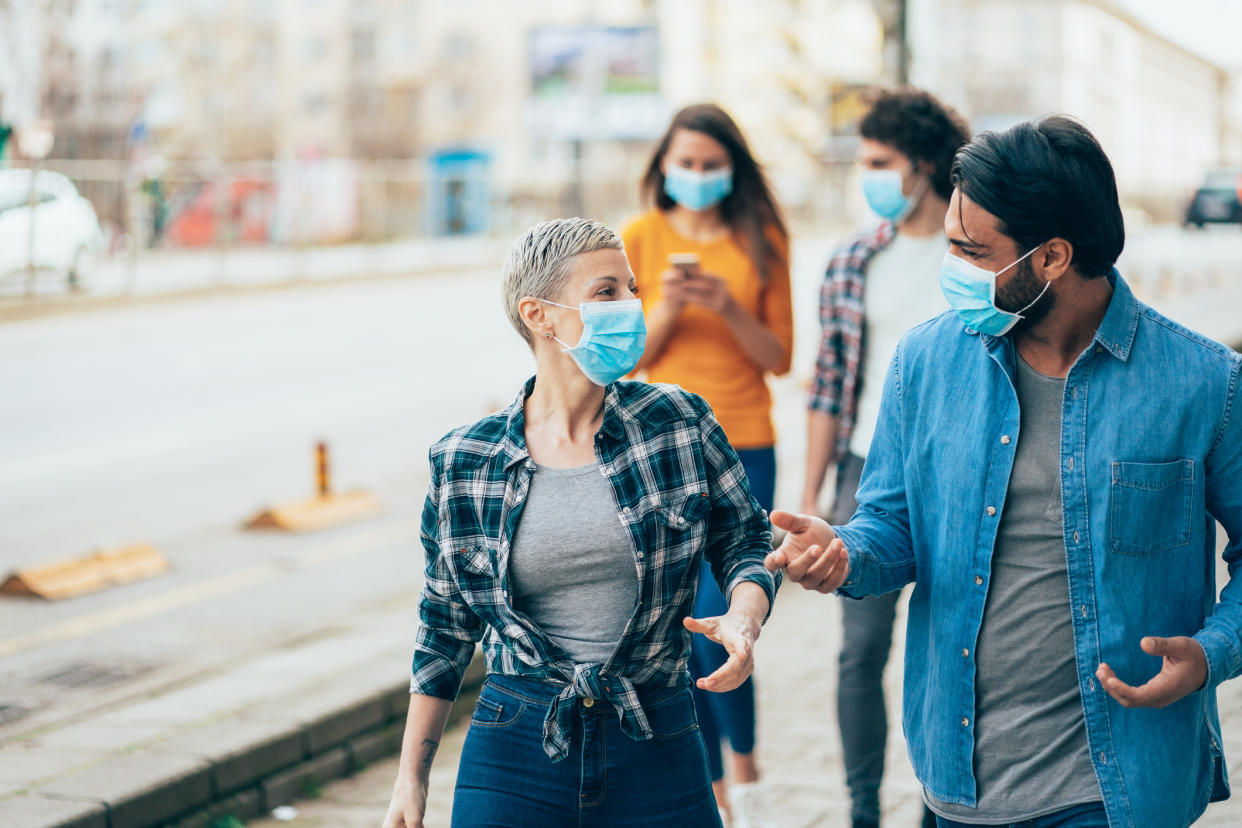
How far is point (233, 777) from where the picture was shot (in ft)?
15.1

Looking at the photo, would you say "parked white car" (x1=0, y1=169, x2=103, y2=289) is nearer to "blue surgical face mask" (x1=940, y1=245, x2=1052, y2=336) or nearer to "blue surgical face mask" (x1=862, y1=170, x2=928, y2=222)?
"blue surgical face mask" (x1=862, y1=170, x2=928, y2=222)

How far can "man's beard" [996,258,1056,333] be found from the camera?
8.20 feet

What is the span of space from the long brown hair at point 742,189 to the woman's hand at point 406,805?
2.23 metres

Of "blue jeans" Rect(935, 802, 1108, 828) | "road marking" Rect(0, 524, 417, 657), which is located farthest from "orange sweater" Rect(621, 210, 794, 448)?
"road marking" Rect(0, 524, 417, 657)

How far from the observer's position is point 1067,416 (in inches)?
97.1

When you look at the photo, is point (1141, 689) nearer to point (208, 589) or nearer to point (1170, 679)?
point (1170, 679)

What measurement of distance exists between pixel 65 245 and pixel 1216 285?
22.5 meters

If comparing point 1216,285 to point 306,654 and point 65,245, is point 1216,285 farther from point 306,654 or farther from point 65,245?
point 306,654

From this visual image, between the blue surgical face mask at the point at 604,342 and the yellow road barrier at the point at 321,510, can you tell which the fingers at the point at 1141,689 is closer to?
the blue surgical face mask at the point at 604,342

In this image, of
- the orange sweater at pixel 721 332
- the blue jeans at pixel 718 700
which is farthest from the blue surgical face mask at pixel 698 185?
the blue jeans at pixel 718 700

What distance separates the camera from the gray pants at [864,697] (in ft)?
13.5

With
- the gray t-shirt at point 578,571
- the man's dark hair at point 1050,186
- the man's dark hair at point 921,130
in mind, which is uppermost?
the man's dark hair at point 921,130

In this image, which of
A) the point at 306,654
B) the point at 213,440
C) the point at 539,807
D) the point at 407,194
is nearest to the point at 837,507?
the point at 539,807

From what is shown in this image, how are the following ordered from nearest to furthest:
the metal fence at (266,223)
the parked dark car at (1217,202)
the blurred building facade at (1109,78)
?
1. the metal fence at (266,223)
2. the parked dark car at (1217,202)
3. the blurred building facade at (1109,78)
